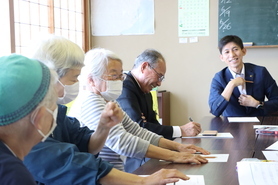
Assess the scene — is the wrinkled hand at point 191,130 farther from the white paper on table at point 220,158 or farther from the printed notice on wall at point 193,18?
the printed notice on wall at point 193,18

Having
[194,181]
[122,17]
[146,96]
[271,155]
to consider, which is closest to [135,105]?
[146,96]

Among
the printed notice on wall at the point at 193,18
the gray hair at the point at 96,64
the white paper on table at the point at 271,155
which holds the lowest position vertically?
the white paper on table at the point at 271,155

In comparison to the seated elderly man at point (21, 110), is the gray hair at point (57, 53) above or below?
above

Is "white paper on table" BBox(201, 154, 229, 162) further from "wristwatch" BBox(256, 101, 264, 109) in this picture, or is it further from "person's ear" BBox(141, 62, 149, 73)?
"wristwatch" BBox(256, 101, 264, 109)

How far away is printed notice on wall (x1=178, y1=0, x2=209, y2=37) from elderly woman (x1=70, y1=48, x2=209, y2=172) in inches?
111

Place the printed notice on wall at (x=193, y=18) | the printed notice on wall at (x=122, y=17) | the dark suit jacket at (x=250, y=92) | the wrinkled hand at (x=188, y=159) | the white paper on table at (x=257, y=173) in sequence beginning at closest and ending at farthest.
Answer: the white paper on table at (x=257, y=173) < the wrinkled hand at (x=188, y=159) < the dark suit jacket at (x=250, y=92) < the printed notice on wall at (x=193, y=18) < the printed notice on wall at (x=122, y=17)

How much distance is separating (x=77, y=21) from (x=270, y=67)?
99.8 inches

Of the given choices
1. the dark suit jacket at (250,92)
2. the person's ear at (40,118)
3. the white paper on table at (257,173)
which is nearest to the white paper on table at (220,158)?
the white paper on table at (257,173)

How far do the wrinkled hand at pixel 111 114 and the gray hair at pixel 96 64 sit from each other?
509 millimetres

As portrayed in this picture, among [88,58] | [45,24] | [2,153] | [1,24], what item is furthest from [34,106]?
[45,24]

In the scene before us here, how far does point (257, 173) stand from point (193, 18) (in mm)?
3587

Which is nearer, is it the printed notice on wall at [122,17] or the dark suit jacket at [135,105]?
the dark suit jacket at [135,105]

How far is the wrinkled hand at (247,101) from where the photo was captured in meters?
3.34

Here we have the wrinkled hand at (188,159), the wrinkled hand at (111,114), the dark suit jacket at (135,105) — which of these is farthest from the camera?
the dark suit jacket at (135,105)
